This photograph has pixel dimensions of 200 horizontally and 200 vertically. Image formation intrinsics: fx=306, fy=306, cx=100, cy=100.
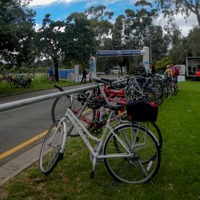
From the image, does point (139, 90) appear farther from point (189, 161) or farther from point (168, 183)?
point (168, 183)

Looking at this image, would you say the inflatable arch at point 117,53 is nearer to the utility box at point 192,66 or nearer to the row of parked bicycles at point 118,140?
the utility box at point 192,66

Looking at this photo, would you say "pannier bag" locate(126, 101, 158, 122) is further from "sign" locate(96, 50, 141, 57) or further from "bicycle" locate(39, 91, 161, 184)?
"sign" locate(96, 50, 141, 57)

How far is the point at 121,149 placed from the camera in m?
3.93

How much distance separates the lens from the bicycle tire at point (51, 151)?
4.14 m

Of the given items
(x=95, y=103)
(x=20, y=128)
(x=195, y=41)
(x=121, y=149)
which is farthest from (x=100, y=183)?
(x=195, y=41)

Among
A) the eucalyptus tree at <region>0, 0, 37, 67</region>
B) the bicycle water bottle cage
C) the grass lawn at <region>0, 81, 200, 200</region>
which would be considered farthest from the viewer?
the eucalyptus tree at <region>0, 0, 37, 67</region>

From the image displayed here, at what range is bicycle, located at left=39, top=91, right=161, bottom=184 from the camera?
385 centimetres

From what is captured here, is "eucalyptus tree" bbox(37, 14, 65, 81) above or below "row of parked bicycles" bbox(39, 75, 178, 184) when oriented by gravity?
above

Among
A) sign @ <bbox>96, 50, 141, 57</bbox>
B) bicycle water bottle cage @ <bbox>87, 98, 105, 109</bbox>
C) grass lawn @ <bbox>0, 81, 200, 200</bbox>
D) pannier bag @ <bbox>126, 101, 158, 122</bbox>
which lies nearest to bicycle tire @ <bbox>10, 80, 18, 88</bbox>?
sign @ <bbox>96, 50, 141, 57</bbox>

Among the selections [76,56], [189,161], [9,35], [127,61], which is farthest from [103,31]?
[189,161]

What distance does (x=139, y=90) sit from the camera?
10.1 meters

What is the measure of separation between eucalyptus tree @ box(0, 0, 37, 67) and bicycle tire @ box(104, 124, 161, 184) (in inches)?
567

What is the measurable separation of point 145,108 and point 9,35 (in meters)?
15.1

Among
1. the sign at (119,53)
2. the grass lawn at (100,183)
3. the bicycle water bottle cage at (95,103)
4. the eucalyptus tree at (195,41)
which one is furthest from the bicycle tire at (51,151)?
the eucalyptus tree at (195,41)
